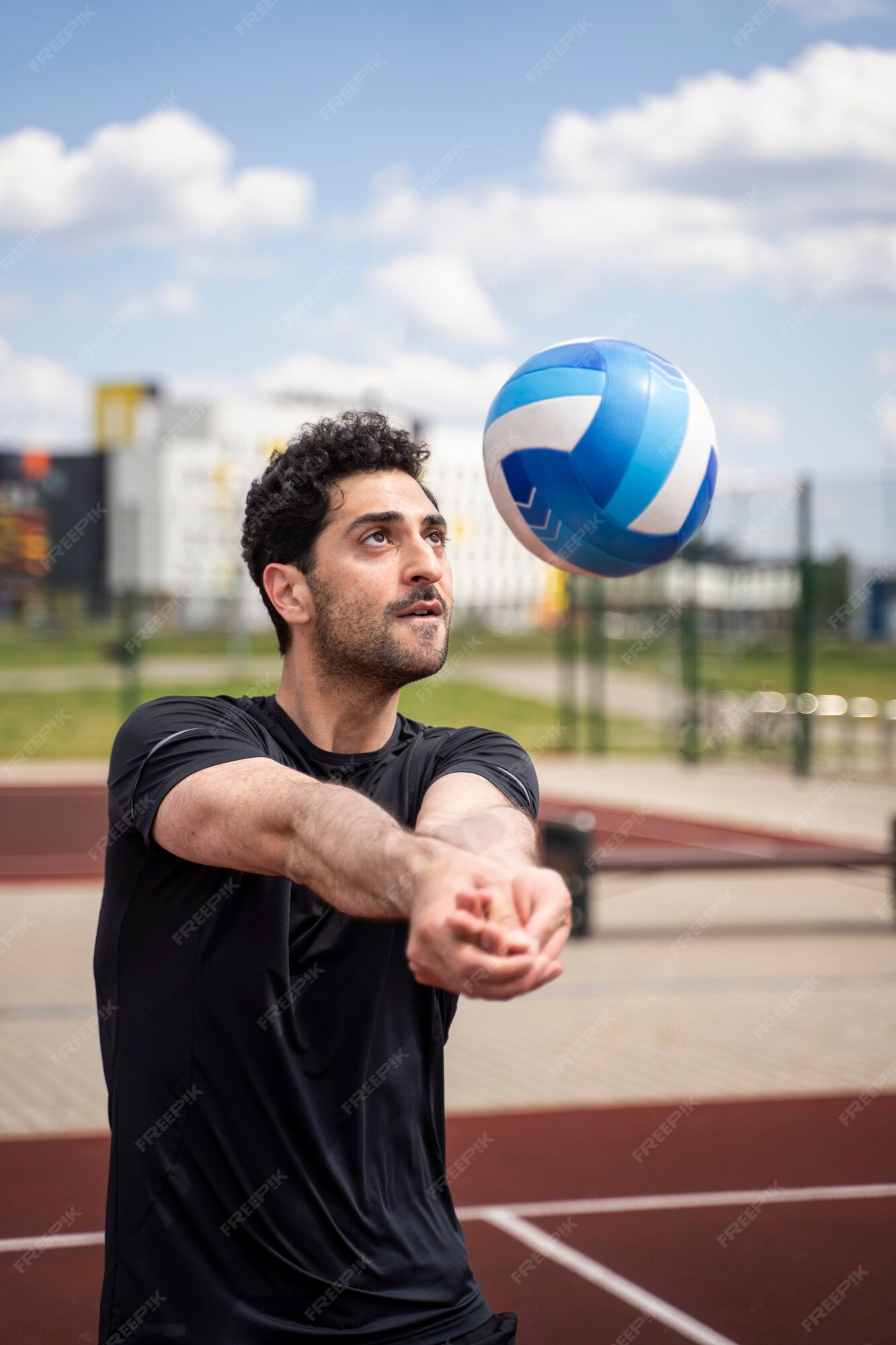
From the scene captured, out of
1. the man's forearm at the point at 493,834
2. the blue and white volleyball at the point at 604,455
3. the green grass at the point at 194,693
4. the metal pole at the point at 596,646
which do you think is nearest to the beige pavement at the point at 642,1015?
the blue and white volleyball at the point at 604,455

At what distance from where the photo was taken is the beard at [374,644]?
7.46 feet

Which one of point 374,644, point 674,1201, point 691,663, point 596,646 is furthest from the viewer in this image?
point 596,646

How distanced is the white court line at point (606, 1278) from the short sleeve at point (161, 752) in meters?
2.92

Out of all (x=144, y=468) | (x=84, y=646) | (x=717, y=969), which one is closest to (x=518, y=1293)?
(x=717, y=969)

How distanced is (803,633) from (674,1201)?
1464 cm

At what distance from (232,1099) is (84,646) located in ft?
90.4

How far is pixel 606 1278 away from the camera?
4520 mm

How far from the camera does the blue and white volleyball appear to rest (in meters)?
2.91

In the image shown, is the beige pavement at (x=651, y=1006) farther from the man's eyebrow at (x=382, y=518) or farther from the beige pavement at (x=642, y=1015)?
the man's eyebrow at (x=382, y=518)

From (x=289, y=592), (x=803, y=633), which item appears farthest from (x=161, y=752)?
(x=803, y=633)

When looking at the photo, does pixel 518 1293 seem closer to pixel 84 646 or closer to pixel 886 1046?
pixel 886 1046

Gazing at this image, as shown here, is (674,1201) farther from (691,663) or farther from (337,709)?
(691,663)

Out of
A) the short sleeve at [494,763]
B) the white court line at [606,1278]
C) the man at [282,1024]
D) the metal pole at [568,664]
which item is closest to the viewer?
the man at [282,1024]

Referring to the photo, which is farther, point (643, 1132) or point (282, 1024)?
point (643, 1132)
